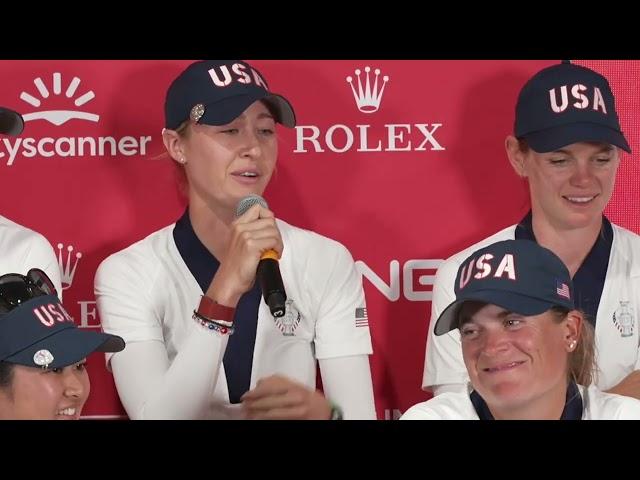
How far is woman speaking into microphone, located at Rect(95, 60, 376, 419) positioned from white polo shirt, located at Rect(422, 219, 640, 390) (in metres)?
0.18

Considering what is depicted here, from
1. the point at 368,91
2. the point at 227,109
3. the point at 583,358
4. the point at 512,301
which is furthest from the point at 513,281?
the point at 368,91

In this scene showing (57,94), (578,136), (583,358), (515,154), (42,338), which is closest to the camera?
(42,338)

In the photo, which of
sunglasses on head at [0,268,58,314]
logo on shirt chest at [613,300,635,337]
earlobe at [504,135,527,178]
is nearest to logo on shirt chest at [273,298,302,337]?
sunglasses on head at [0,268,58,314]

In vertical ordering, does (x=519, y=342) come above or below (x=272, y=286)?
below

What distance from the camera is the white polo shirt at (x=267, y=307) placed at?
3496mm

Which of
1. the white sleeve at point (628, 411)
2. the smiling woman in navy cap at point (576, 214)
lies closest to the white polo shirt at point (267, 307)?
the smiling woman in navy cap at point (576, 214)

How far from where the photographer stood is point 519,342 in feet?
10.1

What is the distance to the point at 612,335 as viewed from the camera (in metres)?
3.62

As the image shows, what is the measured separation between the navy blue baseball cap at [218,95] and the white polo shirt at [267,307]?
0.31 metres

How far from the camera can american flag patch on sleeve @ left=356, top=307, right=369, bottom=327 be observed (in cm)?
356

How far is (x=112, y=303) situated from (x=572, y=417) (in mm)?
1114

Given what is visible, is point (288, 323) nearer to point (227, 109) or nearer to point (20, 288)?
point (227, 109)

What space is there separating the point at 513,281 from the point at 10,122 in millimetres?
1294

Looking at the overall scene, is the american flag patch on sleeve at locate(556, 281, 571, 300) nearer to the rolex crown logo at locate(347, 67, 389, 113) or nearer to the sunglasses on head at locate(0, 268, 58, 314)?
the rolex crown logo at locate(347, 67, 389, 113)
